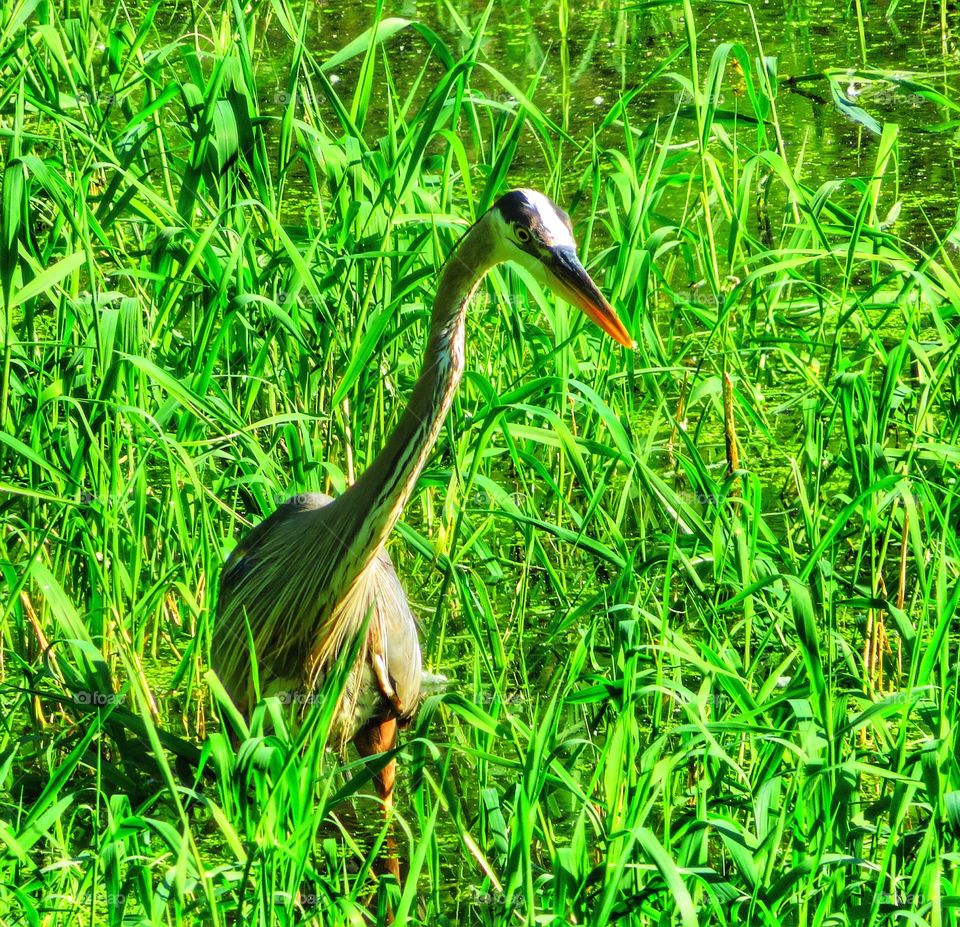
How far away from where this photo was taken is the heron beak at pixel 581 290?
2799mm

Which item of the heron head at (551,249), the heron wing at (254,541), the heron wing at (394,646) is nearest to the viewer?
the heron head at (551,249)

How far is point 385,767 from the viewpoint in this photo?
3285 mm

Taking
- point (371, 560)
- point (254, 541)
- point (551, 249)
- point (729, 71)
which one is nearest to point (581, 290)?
point (551, 249)

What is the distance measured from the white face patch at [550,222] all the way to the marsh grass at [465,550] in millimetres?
494

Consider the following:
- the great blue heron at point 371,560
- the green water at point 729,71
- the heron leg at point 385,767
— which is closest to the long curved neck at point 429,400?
the great blue heron at point 371,560

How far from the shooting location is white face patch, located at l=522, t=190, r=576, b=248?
280 cm

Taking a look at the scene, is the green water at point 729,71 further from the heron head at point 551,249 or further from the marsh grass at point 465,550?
the heron head at point 551,249

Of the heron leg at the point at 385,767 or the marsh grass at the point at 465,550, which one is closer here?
the marsh grass at the point at 465,550

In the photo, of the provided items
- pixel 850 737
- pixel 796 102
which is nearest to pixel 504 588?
pixel 850 737

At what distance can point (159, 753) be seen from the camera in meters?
2.21

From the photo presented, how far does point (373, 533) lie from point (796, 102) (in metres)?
3.97

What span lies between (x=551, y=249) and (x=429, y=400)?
0.36 m

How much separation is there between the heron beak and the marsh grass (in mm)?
402

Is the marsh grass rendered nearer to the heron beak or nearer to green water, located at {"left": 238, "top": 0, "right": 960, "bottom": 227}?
the heron beak
